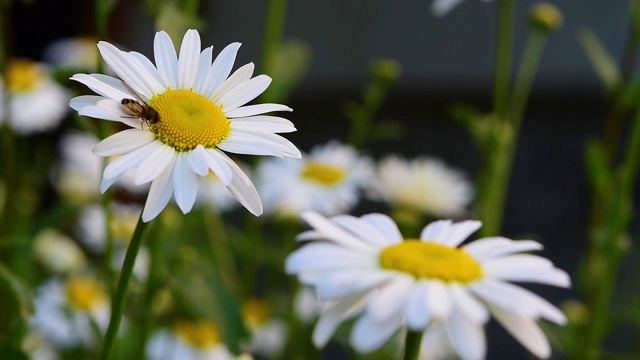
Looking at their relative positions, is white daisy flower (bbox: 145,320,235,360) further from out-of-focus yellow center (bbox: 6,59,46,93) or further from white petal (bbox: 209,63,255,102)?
out-of-focus yellow center (bbox: 6,59,46,93)

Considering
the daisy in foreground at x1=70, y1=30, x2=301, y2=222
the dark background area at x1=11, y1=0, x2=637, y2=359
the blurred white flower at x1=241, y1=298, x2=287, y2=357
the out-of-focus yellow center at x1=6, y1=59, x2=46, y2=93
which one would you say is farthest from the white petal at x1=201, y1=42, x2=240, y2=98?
the dark background area at x1=11, y1=0, x2=637, y2=359

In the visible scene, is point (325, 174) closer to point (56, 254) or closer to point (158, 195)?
point (56, 254)

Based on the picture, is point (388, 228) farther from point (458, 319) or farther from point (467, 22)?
point (467, 22)

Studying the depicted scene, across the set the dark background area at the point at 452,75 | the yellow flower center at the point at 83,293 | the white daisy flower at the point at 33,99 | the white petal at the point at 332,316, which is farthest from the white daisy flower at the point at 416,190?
the dark background area at the point at 452,75

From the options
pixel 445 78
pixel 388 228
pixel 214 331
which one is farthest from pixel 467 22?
pixel 388 228

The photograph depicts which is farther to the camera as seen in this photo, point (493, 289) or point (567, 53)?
point (567, 53)

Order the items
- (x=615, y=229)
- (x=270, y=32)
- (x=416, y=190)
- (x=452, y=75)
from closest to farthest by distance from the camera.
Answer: (x=615, y=229) < (x=270, y=32) < (x=416, y=190) < (x=452, y=75)

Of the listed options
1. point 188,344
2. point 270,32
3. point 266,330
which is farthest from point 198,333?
point 270,32
